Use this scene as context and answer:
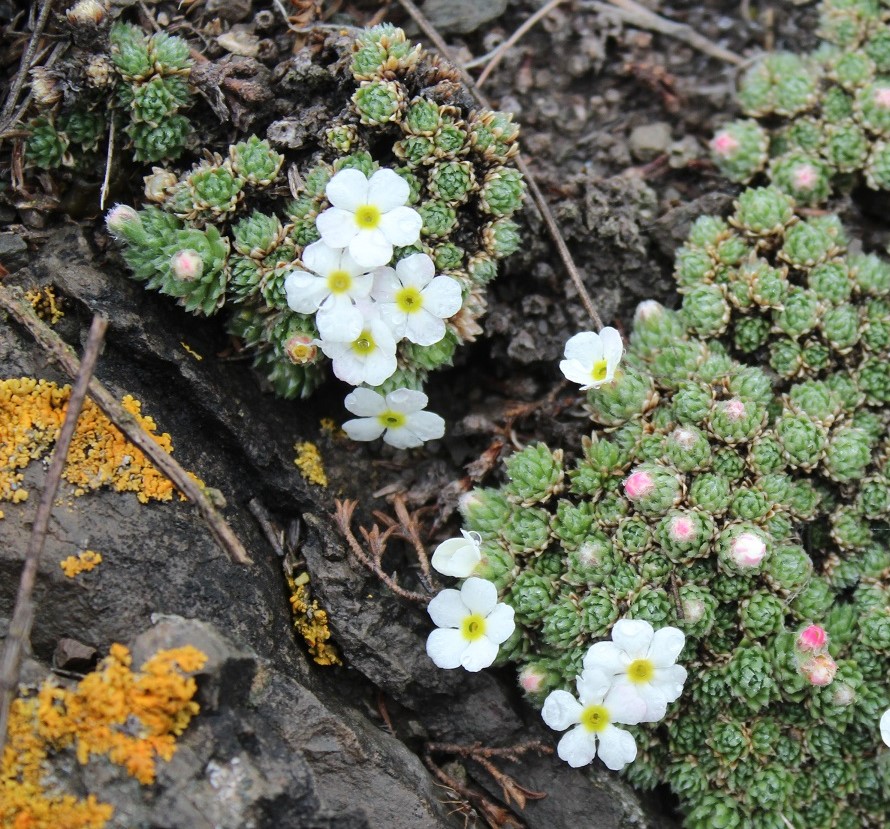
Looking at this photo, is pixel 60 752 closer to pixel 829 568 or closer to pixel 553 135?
pixel 829 568

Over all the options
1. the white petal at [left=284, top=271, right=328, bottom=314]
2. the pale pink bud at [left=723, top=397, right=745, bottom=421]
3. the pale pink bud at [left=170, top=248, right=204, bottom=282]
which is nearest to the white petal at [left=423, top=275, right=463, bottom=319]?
the white petal at [left=284, top=271, right=328, bottom=314]

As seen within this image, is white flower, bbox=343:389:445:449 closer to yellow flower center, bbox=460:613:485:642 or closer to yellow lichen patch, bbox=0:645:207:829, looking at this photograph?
yellow flower center, bbox=460:613:485:642

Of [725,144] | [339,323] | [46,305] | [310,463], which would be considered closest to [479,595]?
[310,463]

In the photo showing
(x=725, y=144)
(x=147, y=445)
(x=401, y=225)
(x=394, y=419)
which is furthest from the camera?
(x=725, y=144)

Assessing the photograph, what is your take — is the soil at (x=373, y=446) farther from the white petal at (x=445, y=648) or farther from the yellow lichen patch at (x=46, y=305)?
the white petal at (x=445, y=648)

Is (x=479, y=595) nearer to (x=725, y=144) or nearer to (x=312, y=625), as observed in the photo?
(x=312, y=625)

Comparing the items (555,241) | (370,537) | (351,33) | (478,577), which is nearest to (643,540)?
(478,577)
